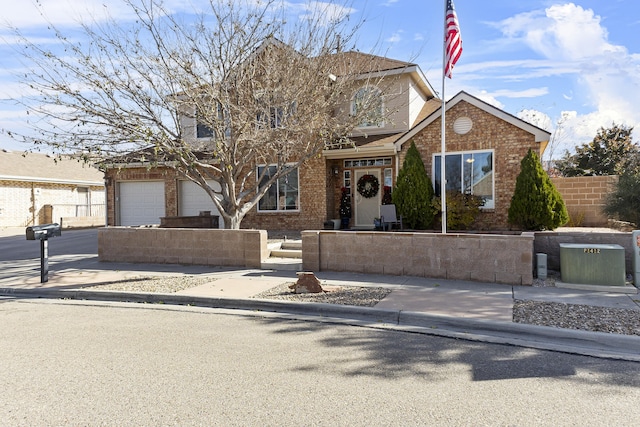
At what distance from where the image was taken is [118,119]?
10570mm

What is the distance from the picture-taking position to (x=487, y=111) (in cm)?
1393

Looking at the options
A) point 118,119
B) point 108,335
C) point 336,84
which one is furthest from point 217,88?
point 108,335

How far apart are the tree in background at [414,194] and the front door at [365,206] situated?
7.46 ft

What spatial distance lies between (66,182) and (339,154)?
826 inches

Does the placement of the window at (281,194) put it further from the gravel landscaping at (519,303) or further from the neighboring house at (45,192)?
the neighboring house at (45,192)

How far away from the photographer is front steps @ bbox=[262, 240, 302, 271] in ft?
34.3

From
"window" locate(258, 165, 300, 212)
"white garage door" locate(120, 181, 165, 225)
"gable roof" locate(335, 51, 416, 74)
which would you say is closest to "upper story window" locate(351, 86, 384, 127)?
"gable roof" locate(335, 51, 416, 74)

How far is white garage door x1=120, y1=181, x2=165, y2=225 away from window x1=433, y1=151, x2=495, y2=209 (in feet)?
37.9

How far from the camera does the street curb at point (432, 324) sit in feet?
17.3

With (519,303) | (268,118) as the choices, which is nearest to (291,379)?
(519,303)

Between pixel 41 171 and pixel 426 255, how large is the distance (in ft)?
88.7

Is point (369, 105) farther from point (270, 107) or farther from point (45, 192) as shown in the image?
point (45, 192)

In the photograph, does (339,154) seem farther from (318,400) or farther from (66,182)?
(66,182)

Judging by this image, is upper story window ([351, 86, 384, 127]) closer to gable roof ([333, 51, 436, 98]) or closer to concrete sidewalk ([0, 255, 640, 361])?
gable roof ([333, 51, 436, 98])
